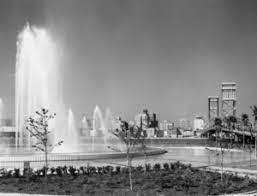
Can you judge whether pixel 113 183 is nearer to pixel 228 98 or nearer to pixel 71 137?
pixel 71 137

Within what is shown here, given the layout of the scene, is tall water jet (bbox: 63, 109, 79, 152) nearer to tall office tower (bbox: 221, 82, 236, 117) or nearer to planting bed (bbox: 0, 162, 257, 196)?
planting bed (bbox: 0, 162, 257, 196)

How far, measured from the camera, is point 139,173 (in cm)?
1895

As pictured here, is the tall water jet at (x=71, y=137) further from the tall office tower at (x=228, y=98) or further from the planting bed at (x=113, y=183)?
the tall office tower at (x=228, y=98)

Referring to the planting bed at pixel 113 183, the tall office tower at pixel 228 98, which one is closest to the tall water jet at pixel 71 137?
the planting bed at pixel 113 183

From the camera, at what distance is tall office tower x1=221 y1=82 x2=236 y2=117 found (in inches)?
6674

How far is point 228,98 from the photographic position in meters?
172

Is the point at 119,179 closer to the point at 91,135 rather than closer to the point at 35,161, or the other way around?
the point at 35,161

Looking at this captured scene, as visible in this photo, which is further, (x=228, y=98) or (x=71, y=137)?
(x=228, y=98)

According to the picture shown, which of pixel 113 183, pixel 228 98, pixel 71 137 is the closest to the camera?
pixel 113 183

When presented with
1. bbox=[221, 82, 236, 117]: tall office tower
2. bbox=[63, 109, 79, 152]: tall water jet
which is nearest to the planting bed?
bbox=[63, 109, 79, 152]: tall water jet

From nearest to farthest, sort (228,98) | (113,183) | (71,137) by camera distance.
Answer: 1. (113,183)
2. (71,137)
3. (228,98)

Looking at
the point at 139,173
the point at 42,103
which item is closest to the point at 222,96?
the point at 42,103

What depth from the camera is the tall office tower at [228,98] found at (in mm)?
169525

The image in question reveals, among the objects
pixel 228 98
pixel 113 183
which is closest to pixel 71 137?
pixel 113 183
